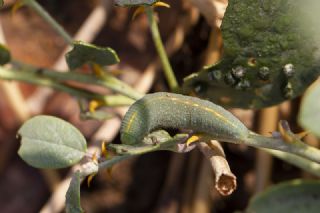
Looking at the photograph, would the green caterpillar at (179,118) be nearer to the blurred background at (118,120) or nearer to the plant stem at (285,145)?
the plant stem at (285,145)

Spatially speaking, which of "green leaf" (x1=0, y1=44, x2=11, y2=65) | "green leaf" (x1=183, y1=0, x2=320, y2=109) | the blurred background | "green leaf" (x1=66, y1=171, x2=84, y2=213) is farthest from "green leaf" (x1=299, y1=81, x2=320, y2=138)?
the blurred background

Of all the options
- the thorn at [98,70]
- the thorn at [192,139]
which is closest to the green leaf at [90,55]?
the thorn at [98,70]

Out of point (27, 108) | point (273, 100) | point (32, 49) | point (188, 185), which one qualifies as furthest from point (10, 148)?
point (273, 100)

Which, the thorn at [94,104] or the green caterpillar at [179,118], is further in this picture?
the thorn at [94,104]

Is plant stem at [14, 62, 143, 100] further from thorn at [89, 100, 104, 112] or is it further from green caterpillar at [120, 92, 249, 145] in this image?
green caterpillar at [120, 92, 249, 145]

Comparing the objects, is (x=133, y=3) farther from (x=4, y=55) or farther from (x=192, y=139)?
(x=4, y=55)
